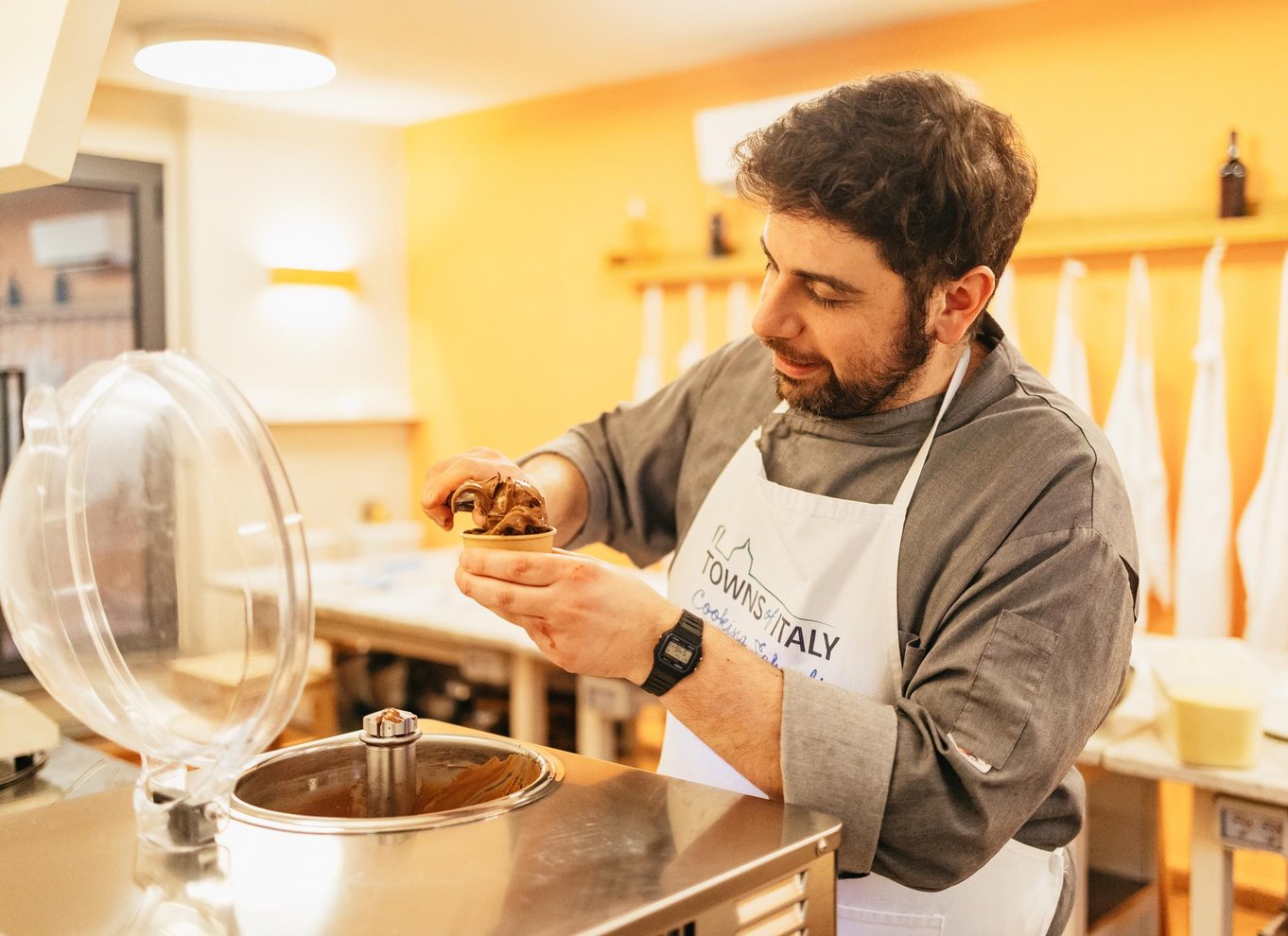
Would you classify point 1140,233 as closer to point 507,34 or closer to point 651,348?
point 651,348

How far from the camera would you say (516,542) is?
112 cm

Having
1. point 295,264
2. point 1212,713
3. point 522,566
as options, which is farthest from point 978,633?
point 295,264

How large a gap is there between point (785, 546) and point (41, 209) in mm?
4113

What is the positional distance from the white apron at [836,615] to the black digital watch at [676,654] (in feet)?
0.24

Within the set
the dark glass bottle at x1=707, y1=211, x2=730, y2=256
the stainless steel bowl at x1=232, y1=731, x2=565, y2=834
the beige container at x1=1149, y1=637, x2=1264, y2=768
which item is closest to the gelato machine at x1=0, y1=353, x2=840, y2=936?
the stainless steel bowl at x1=232, y1=731, x2=565, y2=834

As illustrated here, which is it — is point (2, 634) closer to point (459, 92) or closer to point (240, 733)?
point (459, 92)

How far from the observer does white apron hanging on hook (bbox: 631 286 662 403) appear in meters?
4.47

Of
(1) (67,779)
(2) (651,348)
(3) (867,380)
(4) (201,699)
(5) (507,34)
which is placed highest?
(5) (507,34)

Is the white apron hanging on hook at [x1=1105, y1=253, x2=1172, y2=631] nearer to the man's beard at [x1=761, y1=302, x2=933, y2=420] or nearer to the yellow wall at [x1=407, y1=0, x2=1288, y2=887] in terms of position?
the yellow wall at [x1=407, y1=0, x2=1288, y2=887]

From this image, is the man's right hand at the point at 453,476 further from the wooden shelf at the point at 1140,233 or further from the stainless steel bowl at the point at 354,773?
the wooden shelf at the point at 1140,233

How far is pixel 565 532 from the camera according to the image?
170 cm

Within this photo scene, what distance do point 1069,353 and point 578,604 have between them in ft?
8.87

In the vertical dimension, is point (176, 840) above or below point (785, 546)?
below

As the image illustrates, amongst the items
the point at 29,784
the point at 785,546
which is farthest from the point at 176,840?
the point at 785,546
